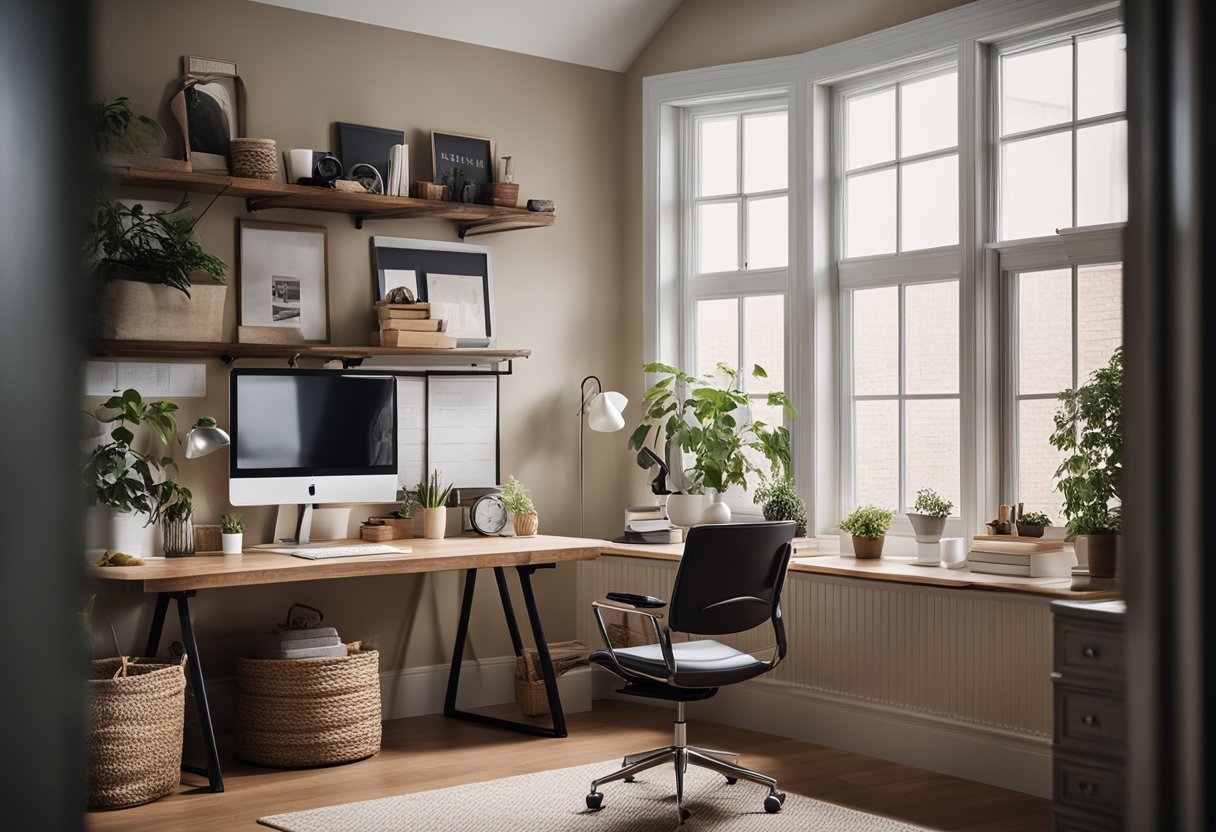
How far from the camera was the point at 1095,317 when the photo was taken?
13.3 feet

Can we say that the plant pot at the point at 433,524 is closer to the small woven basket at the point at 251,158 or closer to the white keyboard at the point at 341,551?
the white keyboard at the point at 341,551

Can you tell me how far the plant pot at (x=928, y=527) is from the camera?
425cm

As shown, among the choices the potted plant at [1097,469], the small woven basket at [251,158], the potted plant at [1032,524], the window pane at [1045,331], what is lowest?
the potted plant at [1032,524]

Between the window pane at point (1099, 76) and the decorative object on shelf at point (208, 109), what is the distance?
118 inches

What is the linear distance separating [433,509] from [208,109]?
5.60 feet

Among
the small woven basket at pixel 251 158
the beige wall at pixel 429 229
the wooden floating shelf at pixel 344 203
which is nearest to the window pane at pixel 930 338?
the beige wall at pixel 429 229

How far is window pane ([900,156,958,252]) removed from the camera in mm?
4469

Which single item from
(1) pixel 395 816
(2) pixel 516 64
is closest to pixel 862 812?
(1) pixel 395 816

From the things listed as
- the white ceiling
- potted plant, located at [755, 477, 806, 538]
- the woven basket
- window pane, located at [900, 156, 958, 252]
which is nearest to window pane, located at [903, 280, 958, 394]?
window pane, located at [900, 156, 958, 252]

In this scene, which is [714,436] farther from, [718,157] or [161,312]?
[161,312]

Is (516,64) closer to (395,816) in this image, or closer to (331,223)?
(331,223)

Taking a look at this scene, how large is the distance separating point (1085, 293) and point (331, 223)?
280 cm

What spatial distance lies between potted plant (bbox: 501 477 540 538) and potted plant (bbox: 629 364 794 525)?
1.88 feet

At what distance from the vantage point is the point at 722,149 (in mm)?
5289
